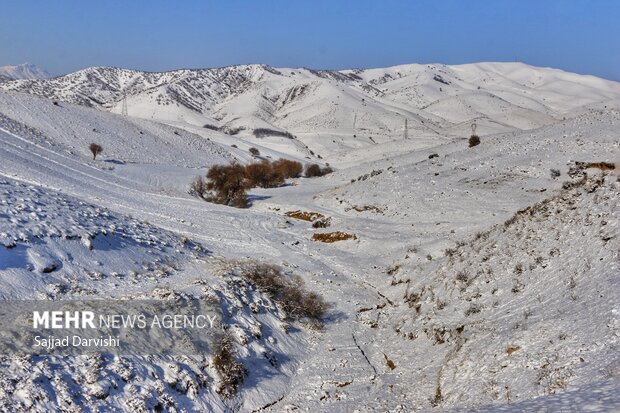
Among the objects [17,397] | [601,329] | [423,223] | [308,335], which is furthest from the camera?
[423,223]

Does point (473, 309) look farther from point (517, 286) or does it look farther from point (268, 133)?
point (268, 133)

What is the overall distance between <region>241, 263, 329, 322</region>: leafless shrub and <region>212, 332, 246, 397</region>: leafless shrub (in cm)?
442

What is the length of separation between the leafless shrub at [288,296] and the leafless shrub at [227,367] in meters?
4.42

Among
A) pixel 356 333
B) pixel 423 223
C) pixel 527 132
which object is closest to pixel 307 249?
pixel 423 223

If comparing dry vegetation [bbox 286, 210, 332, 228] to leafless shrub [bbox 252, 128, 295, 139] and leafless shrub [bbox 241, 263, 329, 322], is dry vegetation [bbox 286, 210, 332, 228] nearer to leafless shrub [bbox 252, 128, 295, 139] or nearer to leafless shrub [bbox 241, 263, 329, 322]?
leafless shrub [bbox 241, 263, 329, 322]

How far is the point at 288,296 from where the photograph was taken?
61.7ft

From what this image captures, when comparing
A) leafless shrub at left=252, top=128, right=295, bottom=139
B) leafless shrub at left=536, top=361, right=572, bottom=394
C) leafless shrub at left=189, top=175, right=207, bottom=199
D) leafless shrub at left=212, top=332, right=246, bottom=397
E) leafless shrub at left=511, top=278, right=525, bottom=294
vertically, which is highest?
leafless shrub at left=252, top=128, right=295, bottom=139

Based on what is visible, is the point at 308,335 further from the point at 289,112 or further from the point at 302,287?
the point at 289,112

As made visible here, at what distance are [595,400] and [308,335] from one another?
1086 cm

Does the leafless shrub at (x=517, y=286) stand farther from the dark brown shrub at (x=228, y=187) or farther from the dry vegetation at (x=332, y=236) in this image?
the dark brown shrub at (x=228, y=187)

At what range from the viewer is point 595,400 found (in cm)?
760

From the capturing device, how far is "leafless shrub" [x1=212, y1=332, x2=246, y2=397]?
41.5 feet

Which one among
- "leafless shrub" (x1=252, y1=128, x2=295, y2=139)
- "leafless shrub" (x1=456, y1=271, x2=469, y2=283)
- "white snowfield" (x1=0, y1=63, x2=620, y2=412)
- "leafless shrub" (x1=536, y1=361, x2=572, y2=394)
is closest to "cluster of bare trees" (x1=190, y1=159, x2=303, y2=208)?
"white snowfield" (x1=0, y1=63, x2=620, y2=412)

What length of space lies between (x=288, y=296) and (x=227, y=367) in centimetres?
596
